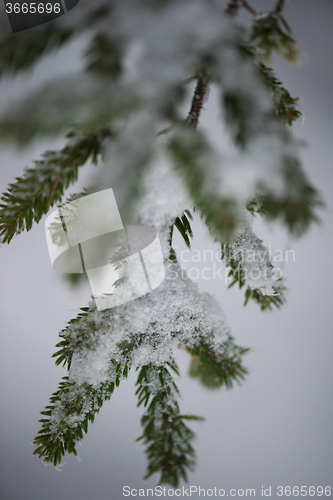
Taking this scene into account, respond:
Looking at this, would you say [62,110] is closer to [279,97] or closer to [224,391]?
[279,97]

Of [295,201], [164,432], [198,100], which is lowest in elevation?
[164,432]

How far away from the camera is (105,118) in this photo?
0.21 metres

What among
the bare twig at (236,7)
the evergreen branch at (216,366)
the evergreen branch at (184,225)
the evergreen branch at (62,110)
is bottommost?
the evergreen branch at (216,366)

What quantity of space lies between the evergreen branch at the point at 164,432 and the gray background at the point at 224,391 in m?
0.09

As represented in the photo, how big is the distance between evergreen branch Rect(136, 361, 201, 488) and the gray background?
9 centimetres

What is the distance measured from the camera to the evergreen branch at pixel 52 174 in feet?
0.67

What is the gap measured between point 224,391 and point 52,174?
0.29m

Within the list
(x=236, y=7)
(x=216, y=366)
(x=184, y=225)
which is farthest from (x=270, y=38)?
(x=216, y=366)

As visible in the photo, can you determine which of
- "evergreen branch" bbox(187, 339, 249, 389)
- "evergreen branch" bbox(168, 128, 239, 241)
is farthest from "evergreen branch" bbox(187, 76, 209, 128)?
"evergreen branch" bbox(187, 339, 249, 389)

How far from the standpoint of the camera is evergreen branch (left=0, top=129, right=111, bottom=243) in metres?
0.20

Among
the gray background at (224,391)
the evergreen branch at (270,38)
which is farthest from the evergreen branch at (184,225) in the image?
the evergreen branch at (270,38)

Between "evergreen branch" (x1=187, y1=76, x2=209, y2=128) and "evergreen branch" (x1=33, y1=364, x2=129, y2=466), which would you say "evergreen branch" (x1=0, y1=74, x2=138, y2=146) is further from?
"evergreen branch" (x1=33, y1=364, x2=129, y2=466)

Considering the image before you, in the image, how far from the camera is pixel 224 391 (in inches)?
14.0

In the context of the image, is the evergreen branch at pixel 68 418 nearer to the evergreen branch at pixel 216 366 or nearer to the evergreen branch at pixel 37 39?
the evergreen branch at pixel 216 366
